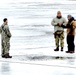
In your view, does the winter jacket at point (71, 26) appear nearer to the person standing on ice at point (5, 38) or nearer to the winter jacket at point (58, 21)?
the winter jacket at point (58, 21)

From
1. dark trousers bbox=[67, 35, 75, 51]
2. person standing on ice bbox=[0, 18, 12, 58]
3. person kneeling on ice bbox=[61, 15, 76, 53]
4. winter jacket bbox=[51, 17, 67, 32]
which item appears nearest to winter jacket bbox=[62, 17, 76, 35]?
person kneeling on ice bbox=[61, 15, 76, 53]

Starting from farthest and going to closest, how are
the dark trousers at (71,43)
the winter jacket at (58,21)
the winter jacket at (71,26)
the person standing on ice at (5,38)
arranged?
the winter jacket at (58,21) → the dark trousers at (71,43) → the winter jacket at (71,26) → the person standing on ice at (5,38)

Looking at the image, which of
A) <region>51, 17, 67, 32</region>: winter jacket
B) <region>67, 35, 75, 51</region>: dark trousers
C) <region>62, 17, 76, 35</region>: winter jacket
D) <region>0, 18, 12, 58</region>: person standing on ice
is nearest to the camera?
<region>0, 18, 12, 58</region>: person standing on ice

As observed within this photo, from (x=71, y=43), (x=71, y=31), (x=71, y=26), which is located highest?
(x=71, y=26)

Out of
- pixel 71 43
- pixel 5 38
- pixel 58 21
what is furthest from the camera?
pixel 58 21

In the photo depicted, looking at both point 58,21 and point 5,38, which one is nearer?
point 5,38

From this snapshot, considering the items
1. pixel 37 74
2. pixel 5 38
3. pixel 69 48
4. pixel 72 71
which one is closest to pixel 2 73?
pixel 37 74

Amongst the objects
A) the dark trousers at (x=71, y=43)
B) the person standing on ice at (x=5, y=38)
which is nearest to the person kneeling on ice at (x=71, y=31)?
the dark trousers at (x=71, y=43)

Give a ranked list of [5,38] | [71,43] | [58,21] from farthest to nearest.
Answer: [58,21] < [71,43] < [5,38]

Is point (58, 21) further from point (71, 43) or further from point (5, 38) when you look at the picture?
point (5, 38)

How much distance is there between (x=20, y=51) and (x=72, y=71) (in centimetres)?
522

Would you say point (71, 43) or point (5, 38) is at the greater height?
point (5, 38)

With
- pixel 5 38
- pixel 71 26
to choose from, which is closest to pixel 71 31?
pixel 71 26

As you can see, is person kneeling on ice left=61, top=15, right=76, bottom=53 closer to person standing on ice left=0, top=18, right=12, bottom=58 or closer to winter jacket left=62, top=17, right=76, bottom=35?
winter jacket left=62, top=17, right=76, bottom=35
